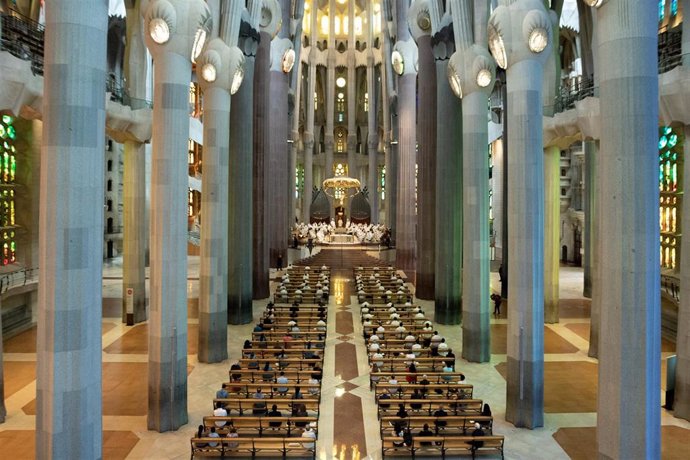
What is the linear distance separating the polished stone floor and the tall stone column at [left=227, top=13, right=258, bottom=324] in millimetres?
1279

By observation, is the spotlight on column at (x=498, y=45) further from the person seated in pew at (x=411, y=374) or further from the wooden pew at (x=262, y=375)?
the wooden pew at (x=262, y=375)

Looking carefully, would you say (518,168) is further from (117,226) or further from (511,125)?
(117,226)

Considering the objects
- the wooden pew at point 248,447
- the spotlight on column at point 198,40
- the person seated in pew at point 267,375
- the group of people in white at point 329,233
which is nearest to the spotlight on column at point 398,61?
the group of people in white at point 329,233

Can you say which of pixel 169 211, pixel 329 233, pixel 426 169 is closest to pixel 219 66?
pixel 169 211

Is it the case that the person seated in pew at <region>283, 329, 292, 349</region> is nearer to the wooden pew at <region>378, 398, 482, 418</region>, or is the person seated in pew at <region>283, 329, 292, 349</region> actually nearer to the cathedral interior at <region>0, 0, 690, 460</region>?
the cathedral interior at <region>0, 0, 690, 460</region>

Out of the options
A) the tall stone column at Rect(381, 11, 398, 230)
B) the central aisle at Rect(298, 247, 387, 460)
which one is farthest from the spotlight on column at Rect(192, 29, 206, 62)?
the tall stone column at Rect(381, 11, 398, 230)

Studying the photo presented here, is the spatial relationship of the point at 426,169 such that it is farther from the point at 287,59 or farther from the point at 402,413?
the point at 402,413

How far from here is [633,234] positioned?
217 inches

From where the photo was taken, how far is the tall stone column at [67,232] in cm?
532

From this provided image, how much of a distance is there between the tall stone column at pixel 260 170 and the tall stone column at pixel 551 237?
39.3ft

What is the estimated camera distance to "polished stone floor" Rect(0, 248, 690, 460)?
8016 mm

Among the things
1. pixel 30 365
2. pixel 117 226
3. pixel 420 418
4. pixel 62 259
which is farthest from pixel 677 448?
pixel 117 226

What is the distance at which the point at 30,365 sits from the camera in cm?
1240

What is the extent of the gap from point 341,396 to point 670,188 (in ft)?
51.8
